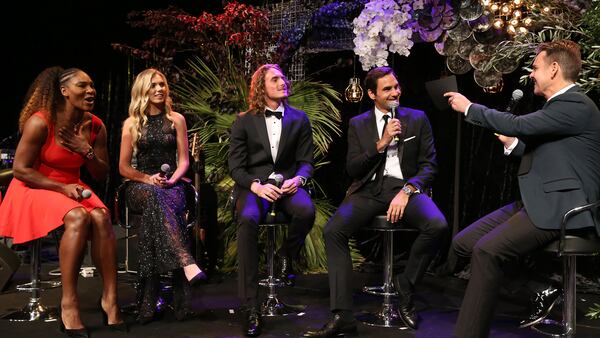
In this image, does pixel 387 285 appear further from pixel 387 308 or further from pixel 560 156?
pixel 560 156

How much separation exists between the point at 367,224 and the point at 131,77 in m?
4.79

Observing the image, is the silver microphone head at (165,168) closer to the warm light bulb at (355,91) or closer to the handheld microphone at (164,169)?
the handheld microphone at (164,169)

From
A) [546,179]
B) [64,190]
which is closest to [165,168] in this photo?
[64,190]

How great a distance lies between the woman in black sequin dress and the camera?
434cm

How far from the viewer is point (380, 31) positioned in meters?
4.92

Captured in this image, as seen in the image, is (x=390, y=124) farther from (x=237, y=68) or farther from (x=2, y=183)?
(x=2, y=183)

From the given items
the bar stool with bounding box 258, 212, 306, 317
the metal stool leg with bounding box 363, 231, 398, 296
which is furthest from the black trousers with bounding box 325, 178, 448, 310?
the bar stool with bounding box 258, 212, 306, 317

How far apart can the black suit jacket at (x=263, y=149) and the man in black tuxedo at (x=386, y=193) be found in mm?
349

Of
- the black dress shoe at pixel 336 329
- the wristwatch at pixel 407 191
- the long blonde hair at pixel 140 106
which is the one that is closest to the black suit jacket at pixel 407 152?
the wristwatch at pixel 407 191

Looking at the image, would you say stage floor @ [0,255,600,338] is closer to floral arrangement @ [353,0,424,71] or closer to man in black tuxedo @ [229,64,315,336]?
man in black tuxedo @ [229,64,315,336]

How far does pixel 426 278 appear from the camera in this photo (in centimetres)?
587

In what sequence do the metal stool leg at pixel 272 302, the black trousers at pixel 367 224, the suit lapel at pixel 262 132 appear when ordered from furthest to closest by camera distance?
1. the suit lapel at pixel 262 132
2. the metal stool leg at pixel 272 302
3. the black trousers at pixel 367 224

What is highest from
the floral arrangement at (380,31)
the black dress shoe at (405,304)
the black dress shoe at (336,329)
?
the floral arrangement at (380,31)

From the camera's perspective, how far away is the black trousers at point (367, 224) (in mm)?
4082
